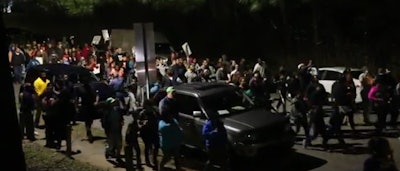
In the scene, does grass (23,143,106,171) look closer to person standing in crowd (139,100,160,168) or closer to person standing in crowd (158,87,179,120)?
person standing in crowd (139,100,160,168)

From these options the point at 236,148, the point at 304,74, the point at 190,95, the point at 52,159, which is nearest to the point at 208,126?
the point at 236,148

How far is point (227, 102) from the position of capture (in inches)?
573

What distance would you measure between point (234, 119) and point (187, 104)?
4.23ft

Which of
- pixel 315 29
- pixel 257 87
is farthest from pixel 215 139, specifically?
pixel 315 29

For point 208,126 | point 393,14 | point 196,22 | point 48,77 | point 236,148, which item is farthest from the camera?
point 196,22

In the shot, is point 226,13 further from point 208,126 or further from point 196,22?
point 208,126

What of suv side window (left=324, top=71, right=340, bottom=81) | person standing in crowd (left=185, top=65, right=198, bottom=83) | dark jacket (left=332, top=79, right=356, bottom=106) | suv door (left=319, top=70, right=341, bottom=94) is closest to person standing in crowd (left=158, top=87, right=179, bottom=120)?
dark jacket (left=332, top=79, right=356, bottom=106)

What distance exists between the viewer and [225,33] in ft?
127

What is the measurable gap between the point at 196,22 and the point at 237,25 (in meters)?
3.53

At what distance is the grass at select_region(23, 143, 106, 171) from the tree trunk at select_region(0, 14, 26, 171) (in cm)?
625

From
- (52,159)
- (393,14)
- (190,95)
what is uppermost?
(393,14)

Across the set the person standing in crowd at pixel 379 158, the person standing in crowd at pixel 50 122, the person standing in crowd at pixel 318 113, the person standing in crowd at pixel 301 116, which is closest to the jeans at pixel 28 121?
the person standing in crowd at pixel 50 122

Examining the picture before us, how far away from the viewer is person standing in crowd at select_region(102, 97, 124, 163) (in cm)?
1345

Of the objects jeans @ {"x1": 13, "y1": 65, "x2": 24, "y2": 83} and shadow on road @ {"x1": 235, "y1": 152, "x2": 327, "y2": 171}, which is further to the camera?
jeans @ {"x1": 13, "y1": 65, "x2": 24, "y2": 83}
